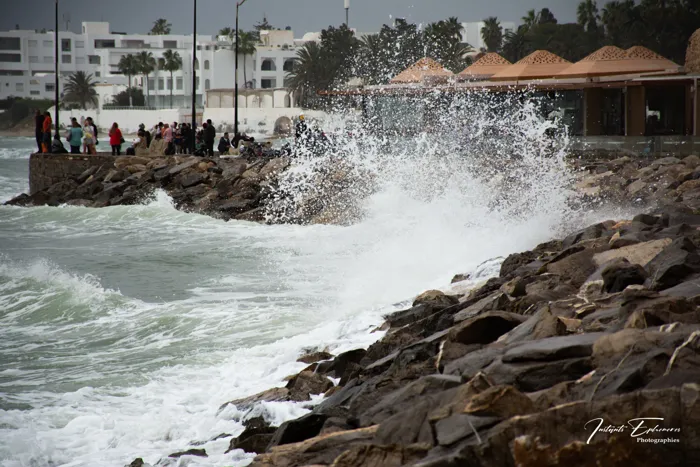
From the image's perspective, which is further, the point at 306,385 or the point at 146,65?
the point at 146,65

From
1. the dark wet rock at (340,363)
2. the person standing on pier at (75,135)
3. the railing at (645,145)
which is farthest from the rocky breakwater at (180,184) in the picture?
the dark wet rock at (340,363)

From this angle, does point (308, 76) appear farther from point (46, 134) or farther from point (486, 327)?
point (486, 327)

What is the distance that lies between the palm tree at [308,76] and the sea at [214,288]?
64.5 meters

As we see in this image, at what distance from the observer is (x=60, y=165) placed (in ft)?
104

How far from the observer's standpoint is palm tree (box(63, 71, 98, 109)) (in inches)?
4545

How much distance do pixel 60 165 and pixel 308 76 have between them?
60.3 m

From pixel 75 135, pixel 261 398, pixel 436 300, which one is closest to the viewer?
pixel 261 398

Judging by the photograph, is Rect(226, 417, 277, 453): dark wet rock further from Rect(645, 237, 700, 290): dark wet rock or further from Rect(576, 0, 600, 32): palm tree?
Rect(576, 0, 600, 32): palm tree

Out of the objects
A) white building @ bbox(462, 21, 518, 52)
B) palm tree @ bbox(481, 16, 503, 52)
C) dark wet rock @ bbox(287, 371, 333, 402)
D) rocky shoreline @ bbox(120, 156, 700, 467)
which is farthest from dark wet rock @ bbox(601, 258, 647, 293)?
white building @ bbox(462, 21, 518, 52)

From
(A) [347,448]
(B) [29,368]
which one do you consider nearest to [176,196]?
(B) [29,368]

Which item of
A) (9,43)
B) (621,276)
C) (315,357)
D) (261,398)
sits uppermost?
(9,43)

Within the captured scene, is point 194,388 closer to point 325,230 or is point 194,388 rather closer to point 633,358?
point 633,358

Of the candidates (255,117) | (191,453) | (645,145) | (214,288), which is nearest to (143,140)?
(645,145)

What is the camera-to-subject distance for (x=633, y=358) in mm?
4914
